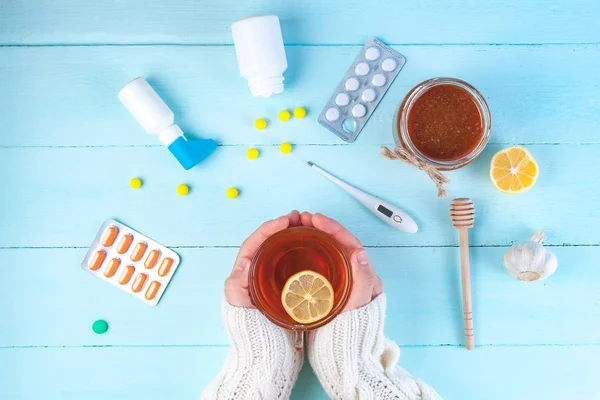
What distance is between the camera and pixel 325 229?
29.2 inches

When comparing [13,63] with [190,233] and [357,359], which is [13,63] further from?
[357,359]

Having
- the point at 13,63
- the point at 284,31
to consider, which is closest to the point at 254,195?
the point at 284,31

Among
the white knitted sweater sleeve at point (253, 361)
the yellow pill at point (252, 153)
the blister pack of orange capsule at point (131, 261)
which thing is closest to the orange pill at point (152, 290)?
the blister pack of orange capsule at point (131, 261)

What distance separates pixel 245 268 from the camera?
2.40 feet

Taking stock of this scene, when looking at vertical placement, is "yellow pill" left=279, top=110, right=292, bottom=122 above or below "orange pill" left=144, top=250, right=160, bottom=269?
above

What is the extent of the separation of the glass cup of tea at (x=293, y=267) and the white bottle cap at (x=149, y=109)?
24 centimetres

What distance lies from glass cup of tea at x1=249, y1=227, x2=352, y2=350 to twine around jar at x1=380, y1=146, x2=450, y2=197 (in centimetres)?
18

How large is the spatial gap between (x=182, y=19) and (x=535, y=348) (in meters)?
0.75

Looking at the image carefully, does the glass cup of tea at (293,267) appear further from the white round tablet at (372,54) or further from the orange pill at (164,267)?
the white round tablet at (372,54)

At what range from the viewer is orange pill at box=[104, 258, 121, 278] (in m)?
0.82

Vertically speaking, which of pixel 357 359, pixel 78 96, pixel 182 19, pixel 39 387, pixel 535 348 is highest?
pixel 182 19

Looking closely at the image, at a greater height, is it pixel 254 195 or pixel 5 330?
pixel 254 195

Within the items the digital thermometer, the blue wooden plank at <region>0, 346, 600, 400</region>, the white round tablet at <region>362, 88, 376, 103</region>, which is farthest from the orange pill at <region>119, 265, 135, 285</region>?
the white round tablet at <region>362, 88, 376, 103</region>

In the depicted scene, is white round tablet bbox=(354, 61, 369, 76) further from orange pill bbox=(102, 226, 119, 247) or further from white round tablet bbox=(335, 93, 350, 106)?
orange pill bbox=(102, 226, 119, 247)
